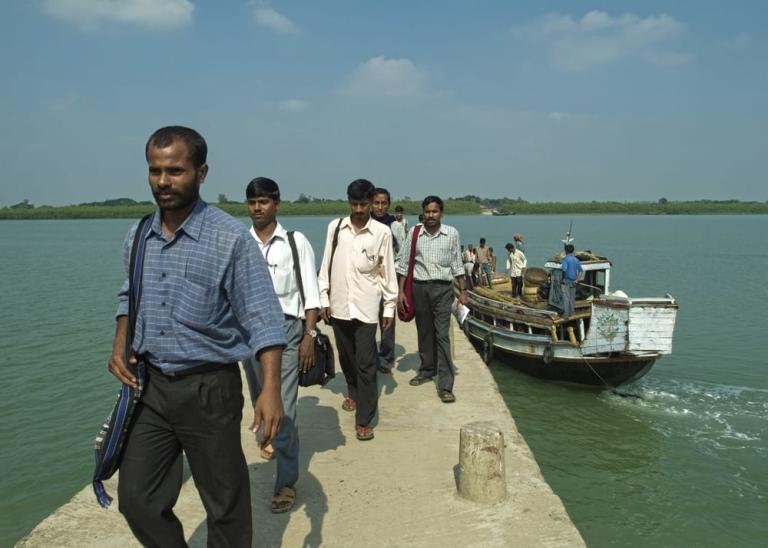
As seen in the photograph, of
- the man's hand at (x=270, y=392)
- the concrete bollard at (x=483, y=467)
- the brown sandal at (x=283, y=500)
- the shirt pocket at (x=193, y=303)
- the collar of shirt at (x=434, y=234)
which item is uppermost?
the collar of shirt at (x=434, y=234)

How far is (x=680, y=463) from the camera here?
26.8ft

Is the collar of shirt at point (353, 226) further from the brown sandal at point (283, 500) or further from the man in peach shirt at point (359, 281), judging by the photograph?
the brown sandal at point (283, 500)

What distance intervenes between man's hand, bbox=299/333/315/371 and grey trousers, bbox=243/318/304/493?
0.11ft

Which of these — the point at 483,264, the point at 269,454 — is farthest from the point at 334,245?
the point at 483,264

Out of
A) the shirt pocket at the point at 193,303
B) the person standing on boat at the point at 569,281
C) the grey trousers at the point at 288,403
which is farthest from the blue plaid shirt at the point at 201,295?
the person standing on boat at the point at 569,281

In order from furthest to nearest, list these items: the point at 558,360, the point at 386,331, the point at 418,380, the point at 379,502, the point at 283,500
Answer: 1. the point at 558,360
2. the point at 386,331
3. the point at 418,380
4. the point at 379,502
5. the point at 283,500

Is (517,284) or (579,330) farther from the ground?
(517,284)

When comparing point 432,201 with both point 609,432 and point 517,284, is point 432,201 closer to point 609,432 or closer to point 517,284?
point 609,432

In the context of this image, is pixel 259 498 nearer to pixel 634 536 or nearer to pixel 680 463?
pixel 634 536

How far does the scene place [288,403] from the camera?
11.9 ft

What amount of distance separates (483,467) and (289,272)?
181 centimetres

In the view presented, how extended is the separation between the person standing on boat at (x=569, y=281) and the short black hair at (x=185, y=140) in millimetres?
9922

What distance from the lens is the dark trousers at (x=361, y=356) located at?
4539 mm

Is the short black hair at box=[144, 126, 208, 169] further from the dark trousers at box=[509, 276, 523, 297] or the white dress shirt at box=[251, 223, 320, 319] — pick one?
the dark trousers at box=[509, 276, 523, 297]
